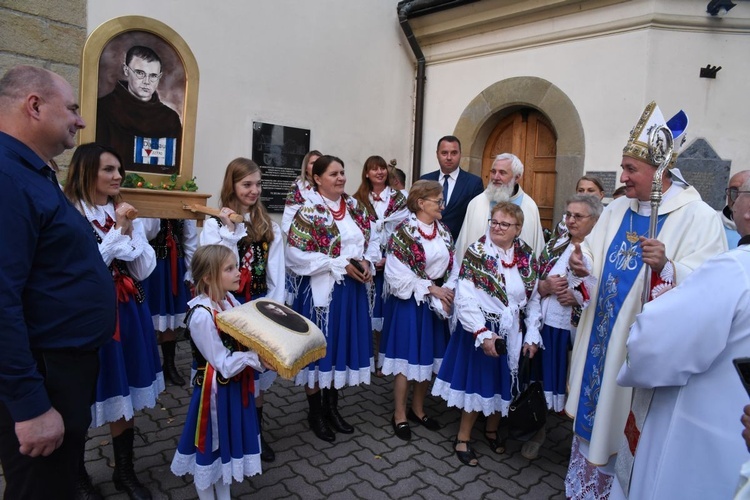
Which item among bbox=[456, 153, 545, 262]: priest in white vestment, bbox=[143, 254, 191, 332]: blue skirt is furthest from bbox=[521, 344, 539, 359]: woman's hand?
bbox=[143, 254, 191, 332]: blue skirt

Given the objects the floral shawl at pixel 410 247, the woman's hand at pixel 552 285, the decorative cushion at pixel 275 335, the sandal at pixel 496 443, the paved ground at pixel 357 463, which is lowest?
the paved ground at pixel 357 463

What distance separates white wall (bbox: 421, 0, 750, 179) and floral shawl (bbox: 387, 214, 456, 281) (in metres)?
3.39

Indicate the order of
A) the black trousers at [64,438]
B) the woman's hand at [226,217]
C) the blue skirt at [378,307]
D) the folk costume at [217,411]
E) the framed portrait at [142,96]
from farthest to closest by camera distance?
the blue skirt at [378,307]
the framed portrait at [142,96]
the woman's hand at [226,217]
the folk costume at [217,411]
the black trousers at [64,438]

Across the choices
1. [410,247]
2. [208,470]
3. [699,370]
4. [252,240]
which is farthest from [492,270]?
[208,470]

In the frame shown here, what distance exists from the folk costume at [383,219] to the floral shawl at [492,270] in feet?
3.93

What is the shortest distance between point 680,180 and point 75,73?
525 cm

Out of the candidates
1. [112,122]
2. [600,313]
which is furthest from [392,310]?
[112,122]

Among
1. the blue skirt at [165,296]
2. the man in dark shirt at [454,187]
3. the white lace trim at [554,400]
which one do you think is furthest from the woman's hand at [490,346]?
the blue skirt at [165,296]

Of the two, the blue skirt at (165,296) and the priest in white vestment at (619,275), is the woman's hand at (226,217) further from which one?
the priest in white vestment at (619,275)

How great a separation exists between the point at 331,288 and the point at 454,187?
186cm

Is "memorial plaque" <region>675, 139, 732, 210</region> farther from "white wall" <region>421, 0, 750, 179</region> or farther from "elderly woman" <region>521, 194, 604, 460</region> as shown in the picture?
"elderly woman" <region>521, 194, 604, 460</region>

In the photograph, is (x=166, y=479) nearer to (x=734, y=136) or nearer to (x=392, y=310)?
(x=392, y=310)

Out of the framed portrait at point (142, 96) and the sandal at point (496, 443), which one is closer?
the sandal at point (496, 443)

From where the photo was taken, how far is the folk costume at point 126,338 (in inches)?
116
